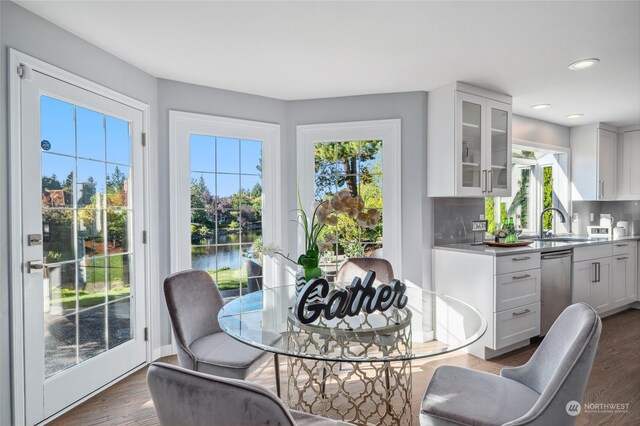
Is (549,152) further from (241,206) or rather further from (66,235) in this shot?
(66,235)

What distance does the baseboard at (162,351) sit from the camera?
3.05 m

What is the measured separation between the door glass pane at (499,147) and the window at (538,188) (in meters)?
1.26

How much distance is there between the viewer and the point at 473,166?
3434 mm

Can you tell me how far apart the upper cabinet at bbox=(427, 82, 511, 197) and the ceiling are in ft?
0.56

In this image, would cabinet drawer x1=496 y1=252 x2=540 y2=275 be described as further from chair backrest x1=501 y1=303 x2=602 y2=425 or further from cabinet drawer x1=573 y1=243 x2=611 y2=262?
chair backrest x1=501 y1=303 x2=602 y2=425

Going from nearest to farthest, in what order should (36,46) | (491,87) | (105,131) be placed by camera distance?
1. (36,46)
2. (105,131)
3. (491,87)

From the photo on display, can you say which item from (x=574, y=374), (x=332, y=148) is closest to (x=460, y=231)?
(x=332, y=148)

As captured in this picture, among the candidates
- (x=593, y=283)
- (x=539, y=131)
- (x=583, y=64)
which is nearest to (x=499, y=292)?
(x=593, y=283)

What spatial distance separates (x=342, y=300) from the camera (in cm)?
172

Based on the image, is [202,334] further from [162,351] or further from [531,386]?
[531,386]

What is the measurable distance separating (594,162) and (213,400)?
18.0 ft

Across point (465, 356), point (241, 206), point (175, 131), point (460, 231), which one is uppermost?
point (175, 131)

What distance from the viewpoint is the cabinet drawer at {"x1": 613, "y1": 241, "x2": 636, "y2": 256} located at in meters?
4.27

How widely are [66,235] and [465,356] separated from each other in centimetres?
315
